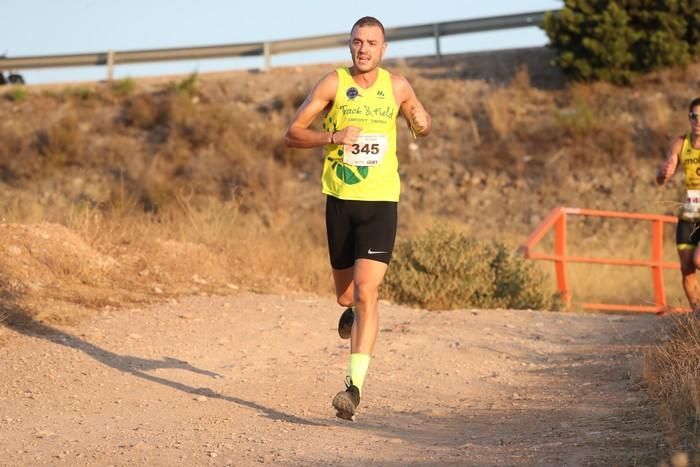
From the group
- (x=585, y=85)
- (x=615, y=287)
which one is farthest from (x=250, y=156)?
(x=615, y=287)

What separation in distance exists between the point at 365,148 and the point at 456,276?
21.0 ft

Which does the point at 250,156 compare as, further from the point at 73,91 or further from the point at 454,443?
the point at 454,443

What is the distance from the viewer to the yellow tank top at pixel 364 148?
7.11 meters

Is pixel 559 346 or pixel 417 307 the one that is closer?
pixel 559 346

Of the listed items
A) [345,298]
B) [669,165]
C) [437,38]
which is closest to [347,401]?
A: [345,298]

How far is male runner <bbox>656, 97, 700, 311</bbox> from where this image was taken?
11234 mm

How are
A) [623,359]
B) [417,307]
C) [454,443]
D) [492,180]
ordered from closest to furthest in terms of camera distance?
1. [454,443]
2. [623,359]
3. [417,307]
4. [492,180]

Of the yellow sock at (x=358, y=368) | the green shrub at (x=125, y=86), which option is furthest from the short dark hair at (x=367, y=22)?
the green shrub at (x=125, y=86)

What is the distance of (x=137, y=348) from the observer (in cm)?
977

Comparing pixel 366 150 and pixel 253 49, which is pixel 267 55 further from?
pixel 366 150

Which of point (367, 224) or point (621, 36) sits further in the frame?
point (621, 36)

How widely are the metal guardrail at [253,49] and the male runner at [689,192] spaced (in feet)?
59.6

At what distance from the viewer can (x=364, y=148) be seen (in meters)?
7.09

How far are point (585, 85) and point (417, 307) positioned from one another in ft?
50.7
